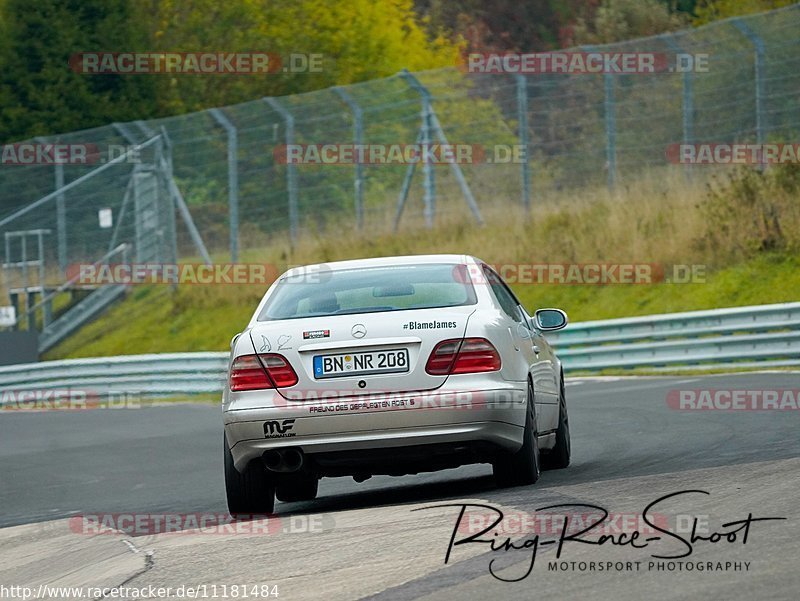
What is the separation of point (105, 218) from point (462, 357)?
25.6m

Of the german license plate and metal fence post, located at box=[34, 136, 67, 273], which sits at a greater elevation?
metal fence post, located at box=[34, 136, 67, 273]

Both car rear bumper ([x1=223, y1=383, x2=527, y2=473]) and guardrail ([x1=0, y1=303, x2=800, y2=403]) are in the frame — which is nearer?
car rear bumper ([x1=223, y1=383, x2=527, y2=473])

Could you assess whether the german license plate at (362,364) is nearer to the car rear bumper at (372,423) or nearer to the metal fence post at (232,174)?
the car rear bumper at (372,423)

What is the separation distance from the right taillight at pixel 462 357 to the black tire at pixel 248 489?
116 centimetres

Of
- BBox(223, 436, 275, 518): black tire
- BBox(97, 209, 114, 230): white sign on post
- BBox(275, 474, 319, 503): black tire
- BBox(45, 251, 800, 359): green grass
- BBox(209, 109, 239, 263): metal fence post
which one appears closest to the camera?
BBox(223, 436, 275, 518): black tire

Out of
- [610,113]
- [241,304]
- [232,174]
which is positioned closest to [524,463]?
[610,113]

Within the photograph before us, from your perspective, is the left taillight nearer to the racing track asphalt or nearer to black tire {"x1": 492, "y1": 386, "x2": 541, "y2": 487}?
the racing track asphalt

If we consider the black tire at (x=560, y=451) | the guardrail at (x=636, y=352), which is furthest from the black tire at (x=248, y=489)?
the guardrail at (x=636, y=352)

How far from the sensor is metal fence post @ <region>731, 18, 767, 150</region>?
2603cm

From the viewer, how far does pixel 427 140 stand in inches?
1196

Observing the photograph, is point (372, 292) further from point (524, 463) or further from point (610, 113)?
point (610, 113)

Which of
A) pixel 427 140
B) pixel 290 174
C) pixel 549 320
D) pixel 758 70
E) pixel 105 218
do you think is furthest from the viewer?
pixel 105 218

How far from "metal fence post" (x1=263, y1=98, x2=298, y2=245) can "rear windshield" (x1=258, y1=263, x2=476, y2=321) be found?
21.6 metres

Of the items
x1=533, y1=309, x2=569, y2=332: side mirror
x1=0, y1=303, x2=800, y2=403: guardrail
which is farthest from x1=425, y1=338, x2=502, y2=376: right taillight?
x1=0, y1=303, x2=800, y2=403: guardrail
